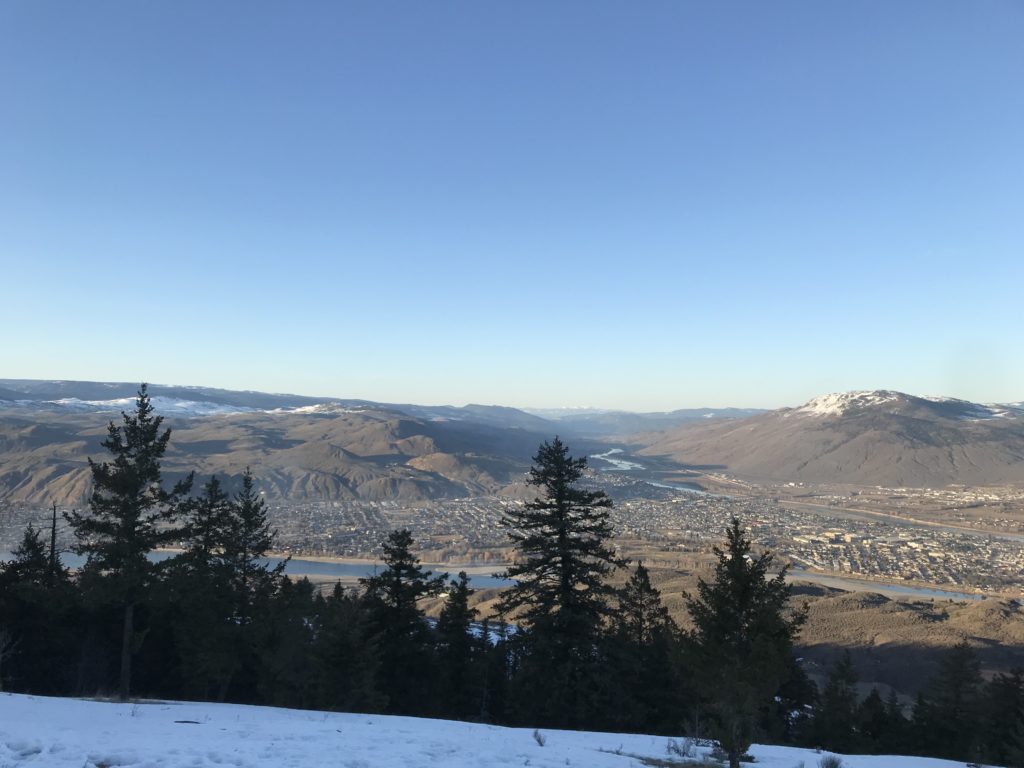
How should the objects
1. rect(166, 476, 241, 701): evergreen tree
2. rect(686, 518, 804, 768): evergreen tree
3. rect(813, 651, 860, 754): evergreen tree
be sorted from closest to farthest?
1. rect(686, 518, 804, 768): evergreen tree
2. rect(166, 476, 241, 701): evergreen tree
3. rect(813, 651, 860, 754): evergreen tree

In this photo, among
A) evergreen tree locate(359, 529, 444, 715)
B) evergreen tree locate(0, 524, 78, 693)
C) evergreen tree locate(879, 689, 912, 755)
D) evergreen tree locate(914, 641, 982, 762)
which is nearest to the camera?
evergreen tree locate(0, 524, 78, 693)

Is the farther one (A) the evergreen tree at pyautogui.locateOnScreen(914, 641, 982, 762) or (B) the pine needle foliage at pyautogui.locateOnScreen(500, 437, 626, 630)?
(A) the evergreen tree at pyautogui.locateOnScreen(914, 641, 982, 762)

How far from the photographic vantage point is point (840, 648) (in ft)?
198

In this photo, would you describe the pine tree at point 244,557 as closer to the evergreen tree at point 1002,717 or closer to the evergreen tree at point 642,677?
the evergreen tree at point 642,677

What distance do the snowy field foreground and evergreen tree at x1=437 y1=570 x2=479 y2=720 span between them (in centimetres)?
1378

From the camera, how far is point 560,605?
2328 centimetres

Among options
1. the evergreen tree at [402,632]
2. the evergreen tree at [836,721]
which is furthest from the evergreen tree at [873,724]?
the evergreen tree at [402,632]

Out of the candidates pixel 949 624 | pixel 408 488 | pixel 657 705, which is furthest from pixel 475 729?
pixel 408 488

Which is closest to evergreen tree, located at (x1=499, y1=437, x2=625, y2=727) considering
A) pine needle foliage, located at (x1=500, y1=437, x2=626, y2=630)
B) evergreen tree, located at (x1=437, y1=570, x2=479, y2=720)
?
pine needle foliage, located at (x1=500, y1=437, x2=626, y2=630)

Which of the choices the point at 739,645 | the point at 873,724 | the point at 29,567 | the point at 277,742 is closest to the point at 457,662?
the point at 277,742

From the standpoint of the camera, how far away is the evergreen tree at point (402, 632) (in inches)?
1104

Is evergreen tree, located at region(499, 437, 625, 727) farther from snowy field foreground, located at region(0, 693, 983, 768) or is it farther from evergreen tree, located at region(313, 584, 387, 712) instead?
evergreen tree, located at region(313, 584, 387, 712)

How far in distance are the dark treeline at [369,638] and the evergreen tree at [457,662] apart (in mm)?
89

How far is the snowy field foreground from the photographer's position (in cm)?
987
